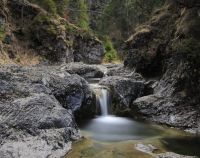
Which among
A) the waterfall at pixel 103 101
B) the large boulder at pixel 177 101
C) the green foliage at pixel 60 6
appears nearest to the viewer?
the large boulder at pixel 177 101

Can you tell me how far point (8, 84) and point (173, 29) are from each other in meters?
14.5

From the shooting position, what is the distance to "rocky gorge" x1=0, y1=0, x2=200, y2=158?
1464cm

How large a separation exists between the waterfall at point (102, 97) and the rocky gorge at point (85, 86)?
369mm

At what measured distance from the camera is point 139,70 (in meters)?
29.5

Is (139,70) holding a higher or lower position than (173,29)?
lower

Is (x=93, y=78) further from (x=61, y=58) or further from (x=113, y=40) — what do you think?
(x=113, y=40)

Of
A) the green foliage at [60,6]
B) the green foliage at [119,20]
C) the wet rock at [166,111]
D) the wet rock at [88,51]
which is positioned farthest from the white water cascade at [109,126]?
the green foliage at [119,20]

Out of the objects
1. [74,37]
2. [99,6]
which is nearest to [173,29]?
[74,37]

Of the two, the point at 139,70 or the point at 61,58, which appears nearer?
the point at 139,70

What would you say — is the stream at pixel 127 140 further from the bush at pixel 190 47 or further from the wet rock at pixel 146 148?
the bush at pixel 190 47

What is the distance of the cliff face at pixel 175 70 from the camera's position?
2025 centimetres

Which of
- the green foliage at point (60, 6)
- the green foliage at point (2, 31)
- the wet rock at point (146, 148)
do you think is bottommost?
the wet rock at point (146, 148)

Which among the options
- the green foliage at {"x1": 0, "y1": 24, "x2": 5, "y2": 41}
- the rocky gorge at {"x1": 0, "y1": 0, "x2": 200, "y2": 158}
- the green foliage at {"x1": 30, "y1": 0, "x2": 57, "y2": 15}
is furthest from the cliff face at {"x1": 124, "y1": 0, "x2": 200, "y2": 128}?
the green foliage at {"x1": 30, "y1": 0, "x2": 57, "y2": 15}

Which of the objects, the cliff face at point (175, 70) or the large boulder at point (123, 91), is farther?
the large boulder at point (123, 91)
